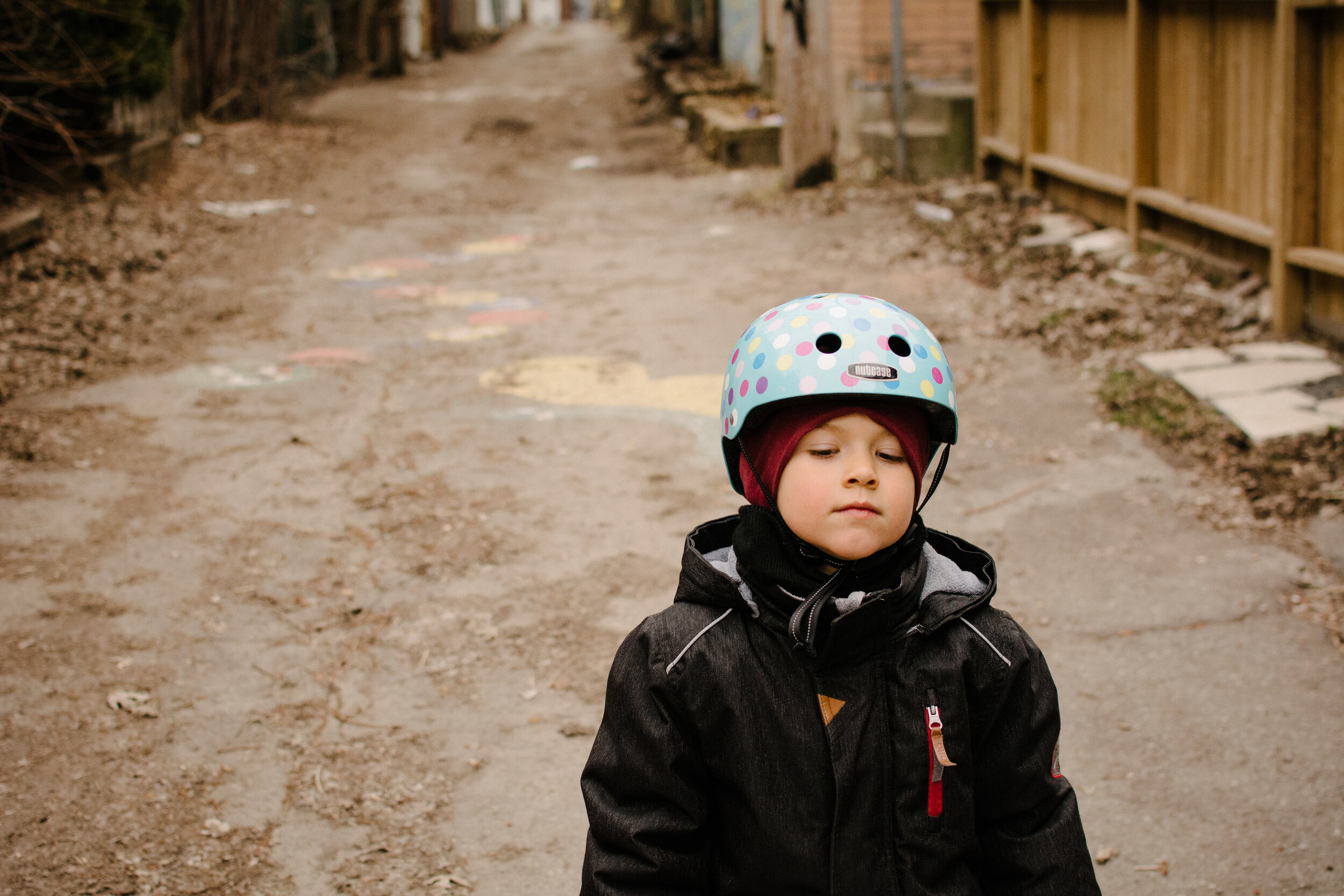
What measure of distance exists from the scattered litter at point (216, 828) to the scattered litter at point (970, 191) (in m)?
8.00

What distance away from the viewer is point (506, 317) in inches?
285

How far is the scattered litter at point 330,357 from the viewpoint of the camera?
20.9 ft

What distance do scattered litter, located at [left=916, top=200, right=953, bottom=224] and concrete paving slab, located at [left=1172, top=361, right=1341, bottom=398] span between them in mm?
3913

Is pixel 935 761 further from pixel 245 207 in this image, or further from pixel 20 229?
pixel 245 207

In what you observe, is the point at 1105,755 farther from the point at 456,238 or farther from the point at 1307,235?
the point at 456,238

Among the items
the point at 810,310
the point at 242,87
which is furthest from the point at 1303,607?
the point at 242,87

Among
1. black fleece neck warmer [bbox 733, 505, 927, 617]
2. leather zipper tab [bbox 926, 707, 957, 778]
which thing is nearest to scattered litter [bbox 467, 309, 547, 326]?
black fleece neck warmer [bbox 733, 505, 927, 617]

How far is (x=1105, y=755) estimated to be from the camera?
315 cm

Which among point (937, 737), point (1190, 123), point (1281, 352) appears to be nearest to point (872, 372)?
point (937, 737)

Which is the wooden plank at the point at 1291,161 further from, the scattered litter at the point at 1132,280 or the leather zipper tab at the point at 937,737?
the leather zipper tab at the point at 937,737

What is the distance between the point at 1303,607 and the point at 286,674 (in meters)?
3.06

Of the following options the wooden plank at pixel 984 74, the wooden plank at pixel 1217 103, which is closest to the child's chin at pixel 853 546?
the wooden plank at pixel 1217 103

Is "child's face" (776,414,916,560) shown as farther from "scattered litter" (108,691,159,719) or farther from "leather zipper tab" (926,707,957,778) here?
"scattered litter" (108,691,159,719)

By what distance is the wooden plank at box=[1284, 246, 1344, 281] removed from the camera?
5305 mm
